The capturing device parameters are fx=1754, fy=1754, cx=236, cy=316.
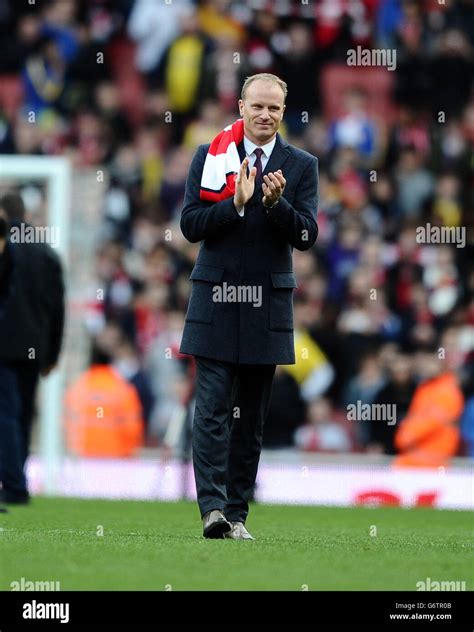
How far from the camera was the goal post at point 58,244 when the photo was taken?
15.4 metres

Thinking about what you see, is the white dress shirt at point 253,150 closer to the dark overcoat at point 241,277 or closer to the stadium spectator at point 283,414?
the dark overcoat at point 241,277

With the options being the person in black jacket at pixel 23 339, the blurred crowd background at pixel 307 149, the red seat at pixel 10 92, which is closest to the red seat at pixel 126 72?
the blurred crowd background at pixel 307 149

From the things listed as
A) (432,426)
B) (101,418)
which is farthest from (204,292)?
(101,418)

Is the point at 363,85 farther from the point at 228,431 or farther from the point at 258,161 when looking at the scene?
the point at 228,431

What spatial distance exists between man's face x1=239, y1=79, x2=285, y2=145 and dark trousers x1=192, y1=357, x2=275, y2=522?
1.13 m

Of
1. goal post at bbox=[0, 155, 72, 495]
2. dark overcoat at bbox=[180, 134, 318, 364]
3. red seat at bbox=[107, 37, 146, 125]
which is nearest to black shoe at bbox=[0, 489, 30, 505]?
goal post at bbox=[0, 155, 72, 495]

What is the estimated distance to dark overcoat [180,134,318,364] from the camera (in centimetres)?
848

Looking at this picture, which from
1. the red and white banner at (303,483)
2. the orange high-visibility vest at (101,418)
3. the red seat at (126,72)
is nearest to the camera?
the red and white banner at (303,483)

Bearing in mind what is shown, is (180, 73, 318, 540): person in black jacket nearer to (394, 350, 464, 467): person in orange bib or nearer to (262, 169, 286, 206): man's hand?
(262, 169, 286, 206): man's hand

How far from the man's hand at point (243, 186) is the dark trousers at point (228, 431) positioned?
0.80 m

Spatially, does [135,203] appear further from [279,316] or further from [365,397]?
[279,316]

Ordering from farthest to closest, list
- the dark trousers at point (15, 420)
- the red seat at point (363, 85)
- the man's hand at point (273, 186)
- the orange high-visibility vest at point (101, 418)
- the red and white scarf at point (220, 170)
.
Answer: the red seat at point (363, 85) → the orange high-visibility vest at point (101, 418) → the dark trousers at point (15, 420) → the red and white scarf at point (220, 170) → the man's hand at point (273, 186)

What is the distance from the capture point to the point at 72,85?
2109 centimetres
